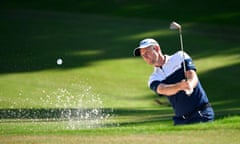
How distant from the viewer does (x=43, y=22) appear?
22172mm

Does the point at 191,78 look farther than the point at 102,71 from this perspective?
No

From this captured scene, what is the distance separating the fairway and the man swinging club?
0.68 ft

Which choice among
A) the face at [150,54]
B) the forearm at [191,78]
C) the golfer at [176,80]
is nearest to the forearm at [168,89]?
the golfer at [176,80]

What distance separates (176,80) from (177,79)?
0.5 inches

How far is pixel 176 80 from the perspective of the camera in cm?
698

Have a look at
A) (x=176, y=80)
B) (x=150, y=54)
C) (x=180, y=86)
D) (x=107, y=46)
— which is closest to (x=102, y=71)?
(x=107, y=46)

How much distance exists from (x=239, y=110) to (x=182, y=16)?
10.6 meters

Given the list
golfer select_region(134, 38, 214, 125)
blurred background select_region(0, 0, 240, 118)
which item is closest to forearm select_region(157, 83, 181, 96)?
golfer select_region(134, 38, 214, 125)

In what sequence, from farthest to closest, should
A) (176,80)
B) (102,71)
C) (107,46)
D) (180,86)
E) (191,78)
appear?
(107,46) < (102,71) < (176,80) < (191,78) < (180,86)

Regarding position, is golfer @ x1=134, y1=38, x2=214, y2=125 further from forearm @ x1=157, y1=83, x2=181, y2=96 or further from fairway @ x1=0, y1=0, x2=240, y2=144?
fairway @ x1=0, y1=0, x2=240, y2=144

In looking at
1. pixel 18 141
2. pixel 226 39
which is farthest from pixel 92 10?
pixel 18 141

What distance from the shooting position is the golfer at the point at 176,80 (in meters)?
6.78

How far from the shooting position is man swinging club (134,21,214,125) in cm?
678

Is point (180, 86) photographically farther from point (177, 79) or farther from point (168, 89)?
point (177, 79)
